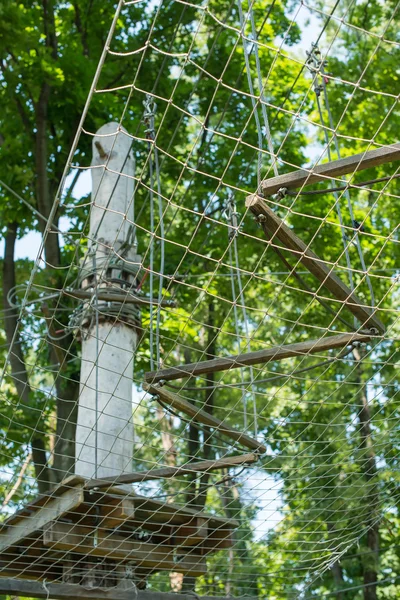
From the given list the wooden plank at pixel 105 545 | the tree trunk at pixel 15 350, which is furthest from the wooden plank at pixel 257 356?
Result: the tree trunk at pixel 15 350

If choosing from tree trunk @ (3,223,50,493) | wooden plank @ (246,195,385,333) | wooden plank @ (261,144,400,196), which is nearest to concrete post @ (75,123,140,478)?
wooden plank @ (246,195,385,333)

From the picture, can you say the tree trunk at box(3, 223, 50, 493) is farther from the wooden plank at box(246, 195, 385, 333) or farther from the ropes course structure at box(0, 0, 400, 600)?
the wooden plank at box(246, 195, 385, 333)

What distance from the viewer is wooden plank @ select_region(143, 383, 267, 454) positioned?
3396 mm

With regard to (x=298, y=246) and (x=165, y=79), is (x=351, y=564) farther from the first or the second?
(x=298, y=246)

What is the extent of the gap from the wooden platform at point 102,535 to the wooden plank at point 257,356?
499 millimetres

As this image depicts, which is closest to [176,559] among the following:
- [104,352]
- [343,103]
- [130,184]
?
[104,352]

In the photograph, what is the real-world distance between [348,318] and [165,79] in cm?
270

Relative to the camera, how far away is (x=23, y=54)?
22.1ft

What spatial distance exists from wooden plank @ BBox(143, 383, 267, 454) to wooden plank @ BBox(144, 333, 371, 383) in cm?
5

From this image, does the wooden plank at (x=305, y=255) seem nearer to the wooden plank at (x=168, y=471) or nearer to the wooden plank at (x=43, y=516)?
the wooden plank at (x=168, y=471)

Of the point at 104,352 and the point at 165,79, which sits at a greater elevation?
the point at 165,79

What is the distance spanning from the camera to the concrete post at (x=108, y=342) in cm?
380

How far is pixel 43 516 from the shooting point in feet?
11.7

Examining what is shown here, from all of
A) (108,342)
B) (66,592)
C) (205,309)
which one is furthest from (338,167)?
(205,309)
